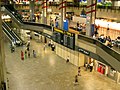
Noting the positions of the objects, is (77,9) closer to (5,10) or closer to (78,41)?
(78,41)

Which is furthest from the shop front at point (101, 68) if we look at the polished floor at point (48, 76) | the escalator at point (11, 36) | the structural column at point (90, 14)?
the escalator at point (11, 36)

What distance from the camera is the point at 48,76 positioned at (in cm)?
2284

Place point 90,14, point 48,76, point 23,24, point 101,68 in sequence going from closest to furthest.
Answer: point 90,14 < point 48,76 < point 101,68 < point 23,24

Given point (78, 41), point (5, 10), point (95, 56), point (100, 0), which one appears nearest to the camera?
point (95, 56)

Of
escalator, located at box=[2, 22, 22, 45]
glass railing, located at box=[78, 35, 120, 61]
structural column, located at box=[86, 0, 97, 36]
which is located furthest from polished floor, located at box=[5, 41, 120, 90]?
escalator, located at box=[2, 22, 22, 45]

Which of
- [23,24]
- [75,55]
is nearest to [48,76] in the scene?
[75,55]

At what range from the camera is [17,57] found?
97.5ft

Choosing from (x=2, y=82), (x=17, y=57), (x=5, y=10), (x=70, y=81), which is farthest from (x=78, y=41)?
(x=5, y=10)

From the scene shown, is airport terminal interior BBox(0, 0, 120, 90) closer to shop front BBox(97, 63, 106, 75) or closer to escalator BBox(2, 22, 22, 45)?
shop front BBox(97, 63, 106, 75)

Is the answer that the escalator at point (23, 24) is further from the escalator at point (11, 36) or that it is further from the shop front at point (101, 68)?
the shop front at point (101, 68)

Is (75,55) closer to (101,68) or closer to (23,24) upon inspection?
(101,68)

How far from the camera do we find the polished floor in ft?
66.5

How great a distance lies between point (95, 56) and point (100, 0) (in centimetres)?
1090

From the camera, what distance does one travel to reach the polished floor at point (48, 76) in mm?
20281
